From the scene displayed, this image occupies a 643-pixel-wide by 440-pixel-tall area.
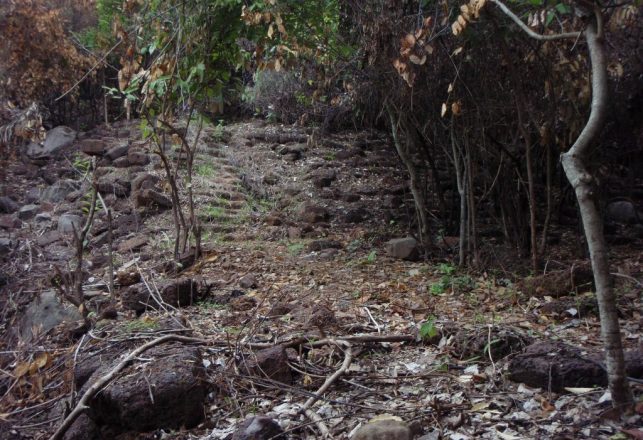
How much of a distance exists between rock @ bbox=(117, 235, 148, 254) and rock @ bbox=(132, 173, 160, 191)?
1480 millimetres

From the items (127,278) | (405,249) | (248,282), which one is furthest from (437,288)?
(127,278)

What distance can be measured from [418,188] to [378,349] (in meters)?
3.01

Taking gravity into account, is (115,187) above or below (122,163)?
below

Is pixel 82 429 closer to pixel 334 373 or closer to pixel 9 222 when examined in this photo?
pixel 334 373

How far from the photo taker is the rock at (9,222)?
347 inches

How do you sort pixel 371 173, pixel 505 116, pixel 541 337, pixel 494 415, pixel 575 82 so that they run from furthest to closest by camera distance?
1. pixel 371 173
2. pixel 505 116
3. pixel 575 82
4. pixel 541 337
5. pixel 494 415

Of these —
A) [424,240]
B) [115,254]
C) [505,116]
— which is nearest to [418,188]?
[424,240]

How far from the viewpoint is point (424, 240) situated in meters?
6.71

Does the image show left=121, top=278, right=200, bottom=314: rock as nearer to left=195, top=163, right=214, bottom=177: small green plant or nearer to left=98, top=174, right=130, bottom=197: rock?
left=98, top=174, right=130, bottom=197: rock

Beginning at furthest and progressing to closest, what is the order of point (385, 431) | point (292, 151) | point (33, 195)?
point (292, 151) → point (33, 195) → point (385, 431)

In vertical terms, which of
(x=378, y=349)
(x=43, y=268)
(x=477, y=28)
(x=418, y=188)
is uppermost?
(x=477, y=28)

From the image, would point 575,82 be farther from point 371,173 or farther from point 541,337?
point 371,173

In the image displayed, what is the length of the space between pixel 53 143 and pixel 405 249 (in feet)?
25.8

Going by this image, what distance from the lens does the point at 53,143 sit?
1168cm
